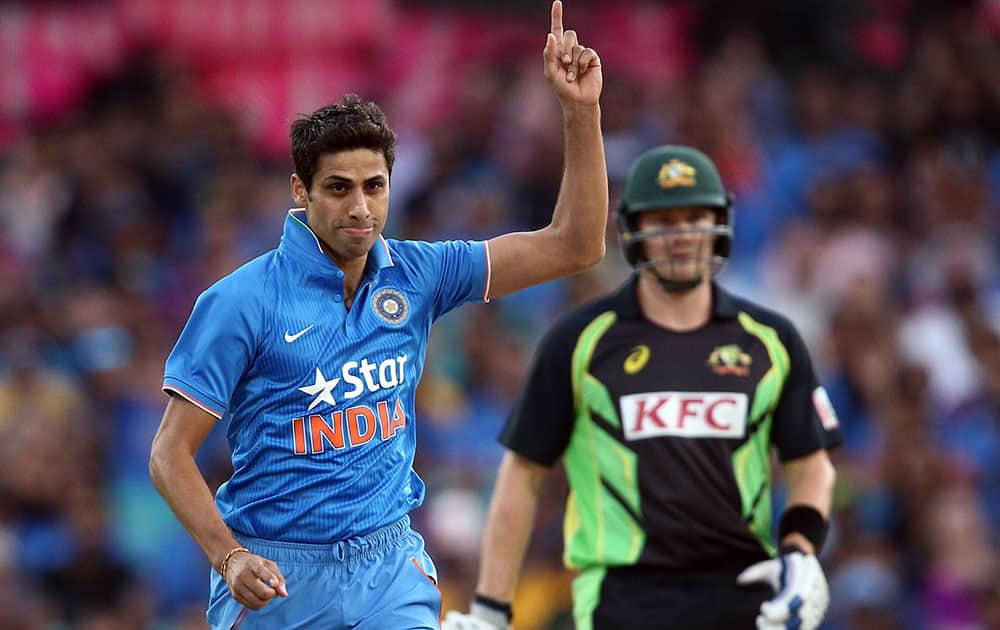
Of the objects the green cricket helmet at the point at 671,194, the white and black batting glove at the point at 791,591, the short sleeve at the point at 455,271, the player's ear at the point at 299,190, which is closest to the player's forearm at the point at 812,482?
the white and black batting glove at the point at 791,591

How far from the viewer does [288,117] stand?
12.4 meters

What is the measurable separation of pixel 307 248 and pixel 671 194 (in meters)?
1.78

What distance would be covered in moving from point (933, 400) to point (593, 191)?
208 inches

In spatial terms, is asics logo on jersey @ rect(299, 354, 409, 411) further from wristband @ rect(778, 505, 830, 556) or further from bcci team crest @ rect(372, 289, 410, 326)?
wristband @ rect(778, 505, 830, 556)

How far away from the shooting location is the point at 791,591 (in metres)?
5.48

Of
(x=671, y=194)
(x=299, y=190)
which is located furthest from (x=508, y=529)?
(x=299, y=190)

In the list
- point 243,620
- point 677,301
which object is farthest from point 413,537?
point 677,301

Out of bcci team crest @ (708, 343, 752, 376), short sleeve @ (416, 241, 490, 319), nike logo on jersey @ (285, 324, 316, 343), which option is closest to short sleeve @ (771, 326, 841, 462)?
bcci team crest @ (708, 343, 752, 376)

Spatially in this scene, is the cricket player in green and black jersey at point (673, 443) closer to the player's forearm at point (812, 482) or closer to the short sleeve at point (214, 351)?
the player's forearm at point (812, 482)

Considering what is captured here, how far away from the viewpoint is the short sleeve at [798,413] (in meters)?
5.77

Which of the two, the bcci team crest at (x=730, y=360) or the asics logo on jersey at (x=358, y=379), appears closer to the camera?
the asics logo on jersey at (x=358, y=379)

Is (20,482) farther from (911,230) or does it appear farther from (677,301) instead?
(911,230)

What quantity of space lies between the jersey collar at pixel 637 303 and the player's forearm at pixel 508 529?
63cm

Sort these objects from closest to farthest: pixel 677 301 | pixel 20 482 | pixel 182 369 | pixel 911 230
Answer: pixel 182 369 → pixel 677 301 → pixel 20 482 → pixel 911 230
